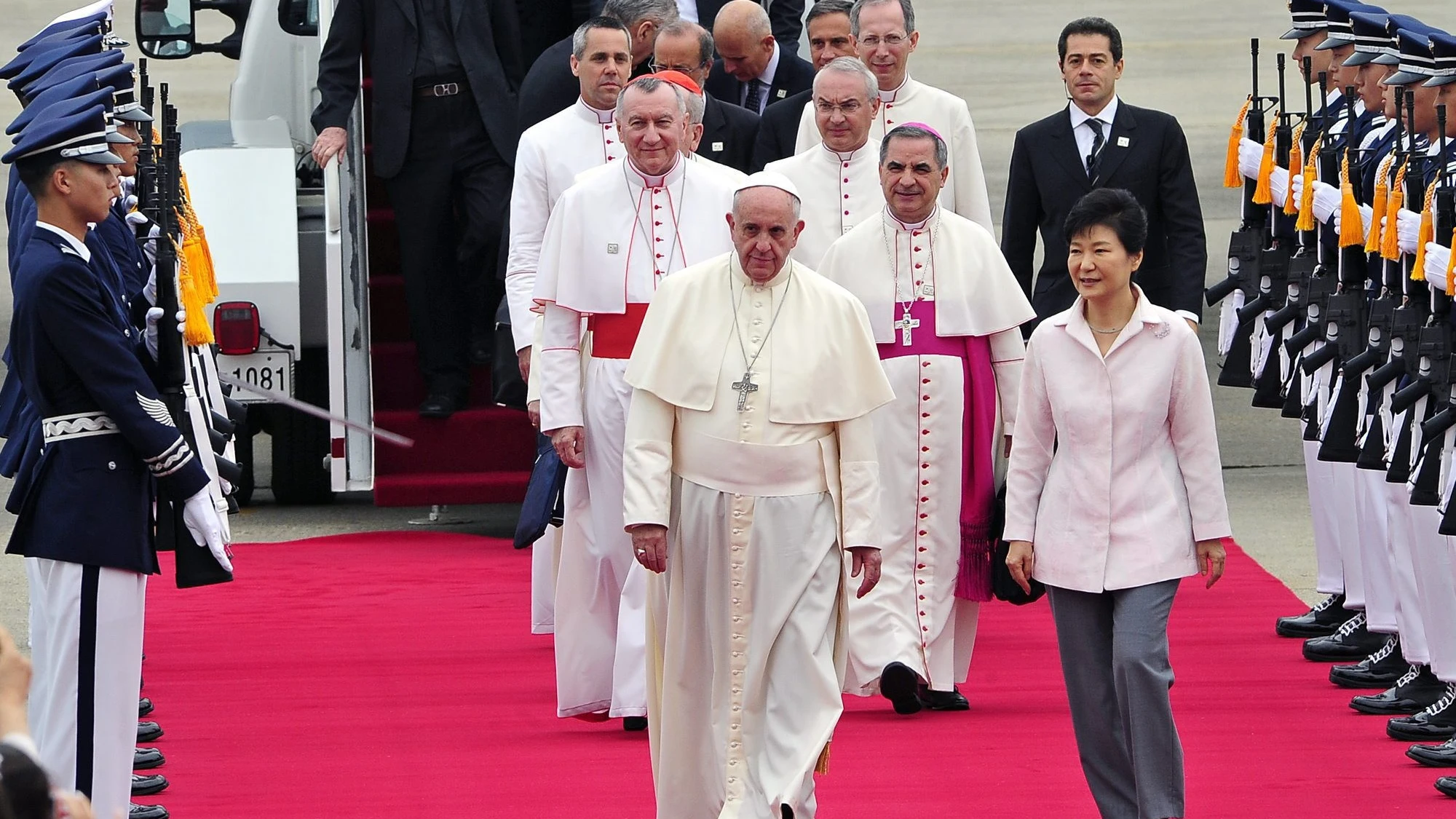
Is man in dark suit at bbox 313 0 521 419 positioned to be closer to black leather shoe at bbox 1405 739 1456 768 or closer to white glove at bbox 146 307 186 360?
white glove at bbox 146 307 186 360

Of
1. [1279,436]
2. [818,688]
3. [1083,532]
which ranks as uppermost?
[1083,532]

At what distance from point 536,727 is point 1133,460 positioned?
2.13 meters

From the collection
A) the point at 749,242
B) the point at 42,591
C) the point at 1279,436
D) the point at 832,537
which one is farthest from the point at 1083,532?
the point at 1279,436

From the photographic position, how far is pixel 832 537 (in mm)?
5602

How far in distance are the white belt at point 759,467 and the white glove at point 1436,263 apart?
1.67 metres

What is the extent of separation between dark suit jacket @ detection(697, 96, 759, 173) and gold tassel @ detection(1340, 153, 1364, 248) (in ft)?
6.65

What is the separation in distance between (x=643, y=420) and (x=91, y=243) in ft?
4.16

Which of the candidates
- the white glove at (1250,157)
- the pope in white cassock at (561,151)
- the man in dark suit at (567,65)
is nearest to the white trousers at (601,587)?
the pope in white cassock at (561,151)

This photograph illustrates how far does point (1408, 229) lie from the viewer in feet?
21.2

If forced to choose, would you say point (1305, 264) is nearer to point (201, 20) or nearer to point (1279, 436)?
point (1279, 436)

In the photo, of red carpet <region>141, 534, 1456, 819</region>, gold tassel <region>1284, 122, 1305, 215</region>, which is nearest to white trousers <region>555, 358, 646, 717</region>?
red carpet <region>141, 534, 1456, 819</region>

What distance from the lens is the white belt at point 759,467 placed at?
5.57 metres

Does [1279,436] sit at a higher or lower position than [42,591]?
lower

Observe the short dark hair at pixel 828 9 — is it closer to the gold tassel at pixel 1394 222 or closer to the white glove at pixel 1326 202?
the white glove at pixel 1326 202
